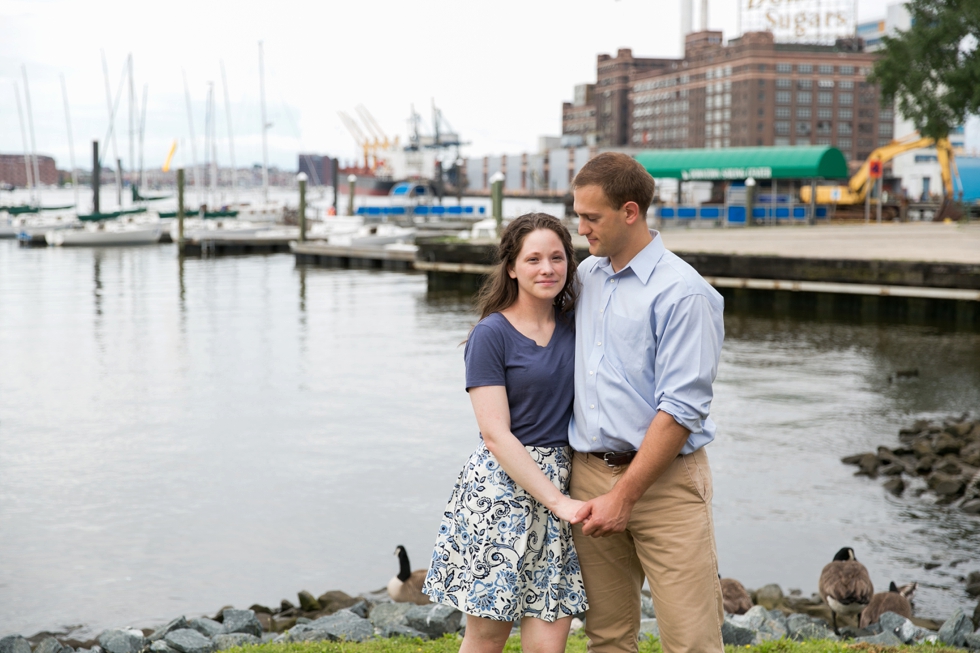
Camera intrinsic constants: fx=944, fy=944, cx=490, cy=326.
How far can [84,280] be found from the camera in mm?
35812

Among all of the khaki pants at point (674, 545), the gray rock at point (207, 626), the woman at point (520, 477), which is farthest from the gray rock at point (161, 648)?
the khaki pants at point (674, 545)

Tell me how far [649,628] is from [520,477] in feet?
9.60

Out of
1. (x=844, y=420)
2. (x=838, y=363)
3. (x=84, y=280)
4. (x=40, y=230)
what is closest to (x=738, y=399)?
(x=844, y=420)

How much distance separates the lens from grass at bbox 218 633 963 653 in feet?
15.6

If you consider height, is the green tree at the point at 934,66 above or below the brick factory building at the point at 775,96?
below

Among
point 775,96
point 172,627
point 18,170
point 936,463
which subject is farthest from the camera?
point 775,96

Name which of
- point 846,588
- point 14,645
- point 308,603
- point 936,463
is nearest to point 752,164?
point 936,463

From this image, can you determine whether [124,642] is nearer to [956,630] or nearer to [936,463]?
[956,630]

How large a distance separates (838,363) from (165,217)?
194 ft

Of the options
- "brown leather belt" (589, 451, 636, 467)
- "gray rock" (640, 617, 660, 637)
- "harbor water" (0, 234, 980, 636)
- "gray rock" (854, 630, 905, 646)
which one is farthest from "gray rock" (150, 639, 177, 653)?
"gray rock" (854, 630, 905, 646)

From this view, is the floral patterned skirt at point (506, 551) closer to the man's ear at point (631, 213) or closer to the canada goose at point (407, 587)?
the man's ear at point (631, 213)

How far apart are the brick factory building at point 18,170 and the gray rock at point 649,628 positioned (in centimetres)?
10459

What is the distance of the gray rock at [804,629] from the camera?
218 inches

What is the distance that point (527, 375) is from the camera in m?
3.14
